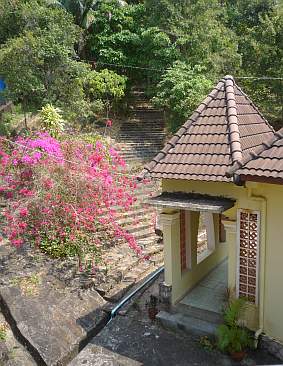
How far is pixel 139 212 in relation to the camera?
44.4ft

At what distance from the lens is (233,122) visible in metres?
7.46

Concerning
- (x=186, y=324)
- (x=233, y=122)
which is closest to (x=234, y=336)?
(x=186, y=324)

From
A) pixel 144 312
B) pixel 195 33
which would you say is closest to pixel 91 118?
pixel 195 33

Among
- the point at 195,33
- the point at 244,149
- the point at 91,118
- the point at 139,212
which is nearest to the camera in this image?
the point at 244,149

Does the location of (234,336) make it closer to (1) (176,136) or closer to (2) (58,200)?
(1) (176,136)

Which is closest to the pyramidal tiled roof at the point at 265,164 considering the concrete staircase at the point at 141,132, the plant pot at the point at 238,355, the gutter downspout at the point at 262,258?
the gutter downspout at the point at 262,258

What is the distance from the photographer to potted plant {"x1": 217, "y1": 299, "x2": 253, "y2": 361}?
21.7ft

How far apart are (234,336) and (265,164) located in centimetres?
296

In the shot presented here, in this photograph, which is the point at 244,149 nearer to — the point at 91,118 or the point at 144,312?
the point at 144,312

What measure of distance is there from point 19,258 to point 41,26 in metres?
11.4

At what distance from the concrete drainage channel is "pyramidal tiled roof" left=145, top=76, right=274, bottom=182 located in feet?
10.6

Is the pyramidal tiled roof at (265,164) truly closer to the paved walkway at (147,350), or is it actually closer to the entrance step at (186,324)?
the entrance step at (186,324)

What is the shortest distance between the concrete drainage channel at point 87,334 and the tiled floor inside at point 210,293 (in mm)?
1389

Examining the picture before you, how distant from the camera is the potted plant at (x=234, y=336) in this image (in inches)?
261
